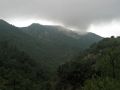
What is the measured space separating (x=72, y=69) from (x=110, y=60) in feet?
246

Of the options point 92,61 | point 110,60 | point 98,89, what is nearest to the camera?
point 98,89

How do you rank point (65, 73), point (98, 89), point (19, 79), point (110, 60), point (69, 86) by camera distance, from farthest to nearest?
point (19, 79) < point (65, 73) < point (69, 86) < point (110, 60) < point (98, 89)

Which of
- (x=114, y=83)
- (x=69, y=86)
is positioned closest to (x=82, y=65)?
(x=69, y=86)

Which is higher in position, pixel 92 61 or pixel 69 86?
pixel 92 61

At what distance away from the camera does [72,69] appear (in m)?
149

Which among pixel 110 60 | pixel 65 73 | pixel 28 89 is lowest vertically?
pixel 28 89

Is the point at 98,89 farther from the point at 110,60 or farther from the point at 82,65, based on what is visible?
the point at 82,65

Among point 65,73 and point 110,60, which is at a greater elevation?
point 110,60

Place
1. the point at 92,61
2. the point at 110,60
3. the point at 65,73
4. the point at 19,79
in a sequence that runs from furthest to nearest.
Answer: the point at 19,79, the point at 92,61, the point at 65,73, the point at 110,60

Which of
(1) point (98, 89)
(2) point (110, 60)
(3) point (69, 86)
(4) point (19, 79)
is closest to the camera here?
(1) point (98, 89)

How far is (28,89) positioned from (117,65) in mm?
100506

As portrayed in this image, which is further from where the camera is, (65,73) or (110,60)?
(65,73)

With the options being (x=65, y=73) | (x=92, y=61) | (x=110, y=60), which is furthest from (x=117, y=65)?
(x=92, y=61)

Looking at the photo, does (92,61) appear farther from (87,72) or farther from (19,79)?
(19,79)
